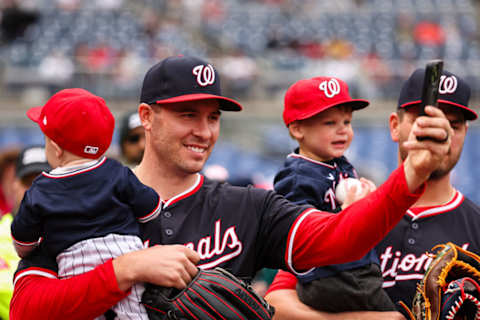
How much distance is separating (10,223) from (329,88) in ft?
5.88

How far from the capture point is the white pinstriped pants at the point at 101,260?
193 cm

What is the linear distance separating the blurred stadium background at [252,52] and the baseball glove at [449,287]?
7378 mm

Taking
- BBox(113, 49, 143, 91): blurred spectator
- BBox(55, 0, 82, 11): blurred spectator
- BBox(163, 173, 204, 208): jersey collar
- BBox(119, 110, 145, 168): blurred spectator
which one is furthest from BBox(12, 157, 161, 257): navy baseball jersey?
BBox(55, 0, 82, 11): blurred spectator

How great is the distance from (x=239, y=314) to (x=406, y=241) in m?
0.89

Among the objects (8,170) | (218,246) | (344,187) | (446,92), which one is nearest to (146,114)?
(218,246)

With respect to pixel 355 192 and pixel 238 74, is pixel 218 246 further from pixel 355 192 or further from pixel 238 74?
pixel 238 74

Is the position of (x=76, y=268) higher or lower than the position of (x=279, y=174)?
lower

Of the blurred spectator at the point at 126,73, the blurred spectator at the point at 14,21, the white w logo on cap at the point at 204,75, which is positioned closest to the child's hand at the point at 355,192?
the white w logo on cap at the point at 204,75

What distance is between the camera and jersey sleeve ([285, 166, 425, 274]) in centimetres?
179

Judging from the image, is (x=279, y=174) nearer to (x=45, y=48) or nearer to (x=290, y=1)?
(x=45, y=48)

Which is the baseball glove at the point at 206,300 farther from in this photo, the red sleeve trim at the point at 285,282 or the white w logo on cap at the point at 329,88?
the white w logo on cap at the point at 329,88

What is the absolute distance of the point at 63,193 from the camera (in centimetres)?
196

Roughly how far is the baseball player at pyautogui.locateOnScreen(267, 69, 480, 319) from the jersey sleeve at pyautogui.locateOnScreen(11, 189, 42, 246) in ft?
3.18

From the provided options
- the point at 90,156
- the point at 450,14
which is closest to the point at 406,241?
the point at 90,156
